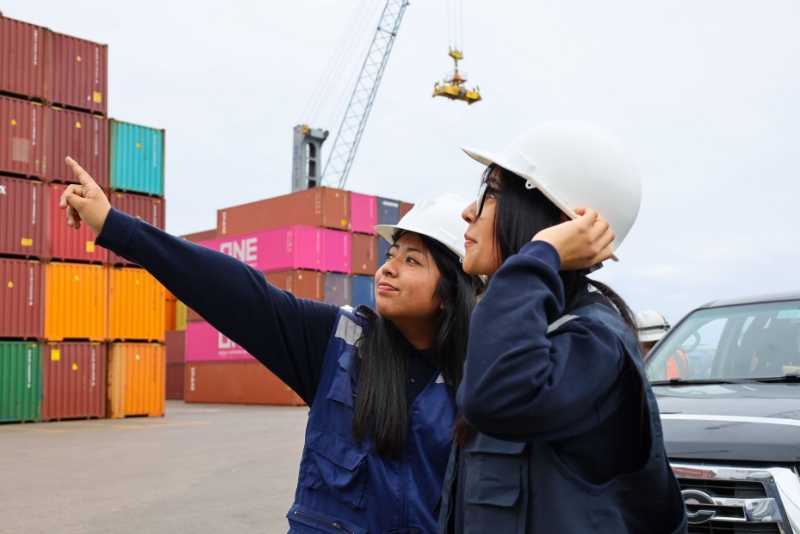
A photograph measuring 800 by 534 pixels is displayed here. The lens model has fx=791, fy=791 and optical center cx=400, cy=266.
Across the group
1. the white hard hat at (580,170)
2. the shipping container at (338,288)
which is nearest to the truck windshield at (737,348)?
the white hard hat at (580,170)

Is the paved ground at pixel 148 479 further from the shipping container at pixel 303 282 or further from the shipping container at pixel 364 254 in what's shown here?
the shipping container at pixel 364 254

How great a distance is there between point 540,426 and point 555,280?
25cm

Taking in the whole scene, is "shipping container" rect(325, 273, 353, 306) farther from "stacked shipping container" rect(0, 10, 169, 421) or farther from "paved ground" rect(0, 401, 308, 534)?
"paved ground" rect(0, 401, 308, 534)

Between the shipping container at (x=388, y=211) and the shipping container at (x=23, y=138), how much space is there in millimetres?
11713

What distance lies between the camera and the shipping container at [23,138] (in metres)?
17.5

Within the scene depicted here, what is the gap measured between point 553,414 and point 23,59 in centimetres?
1964

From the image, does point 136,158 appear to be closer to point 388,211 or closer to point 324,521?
point 388,211

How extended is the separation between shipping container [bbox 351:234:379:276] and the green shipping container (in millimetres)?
11115

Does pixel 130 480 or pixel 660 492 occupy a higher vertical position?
pixel 660 492

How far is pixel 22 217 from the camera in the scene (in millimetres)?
17703

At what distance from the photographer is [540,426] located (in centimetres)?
129

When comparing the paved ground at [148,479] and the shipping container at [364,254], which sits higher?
the shipping container at [364,254]

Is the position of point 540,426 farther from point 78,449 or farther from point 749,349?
point 78,449

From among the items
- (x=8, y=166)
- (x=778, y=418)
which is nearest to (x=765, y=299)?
(x=778, y=418)
